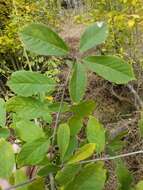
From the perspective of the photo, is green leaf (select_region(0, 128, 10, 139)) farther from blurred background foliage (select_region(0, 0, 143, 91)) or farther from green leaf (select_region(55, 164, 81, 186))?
blurred background foliage (select_region(0, 0, 143, 91))

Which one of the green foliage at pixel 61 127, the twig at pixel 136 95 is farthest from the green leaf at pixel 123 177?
the twig at pixel 136 95

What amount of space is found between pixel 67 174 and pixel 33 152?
56 millimetres

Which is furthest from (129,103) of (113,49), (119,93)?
(113,49)

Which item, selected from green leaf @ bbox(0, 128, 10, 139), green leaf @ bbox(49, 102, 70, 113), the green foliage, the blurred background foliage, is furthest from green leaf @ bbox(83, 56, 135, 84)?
the blurred background foliage

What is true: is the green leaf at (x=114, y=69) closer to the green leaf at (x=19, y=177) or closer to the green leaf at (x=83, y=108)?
the green leaf at (x=83, y=108)

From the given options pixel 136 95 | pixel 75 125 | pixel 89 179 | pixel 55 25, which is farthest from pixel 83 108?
pixel 55 25

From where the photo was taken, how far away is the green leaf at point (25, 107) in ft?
2.18

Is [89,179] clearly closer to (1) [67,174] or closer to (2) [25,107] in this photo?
(1) [67,174]

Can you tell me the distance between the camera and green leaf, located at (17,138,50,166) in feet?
1.87

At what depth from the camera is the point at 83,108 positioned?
25.8 inches

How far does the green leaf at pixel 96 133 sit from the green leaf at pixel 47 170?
0.08m

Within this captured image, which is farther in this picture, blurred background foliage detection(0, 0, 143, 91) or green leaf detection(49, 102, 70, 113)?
blurred background foliage detection(0, 0, 143, 91)

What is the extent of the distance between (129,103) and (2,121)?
14.0ft

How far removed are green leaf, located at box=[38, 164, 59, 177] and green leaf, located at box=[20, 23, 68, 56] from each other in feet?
0.51
